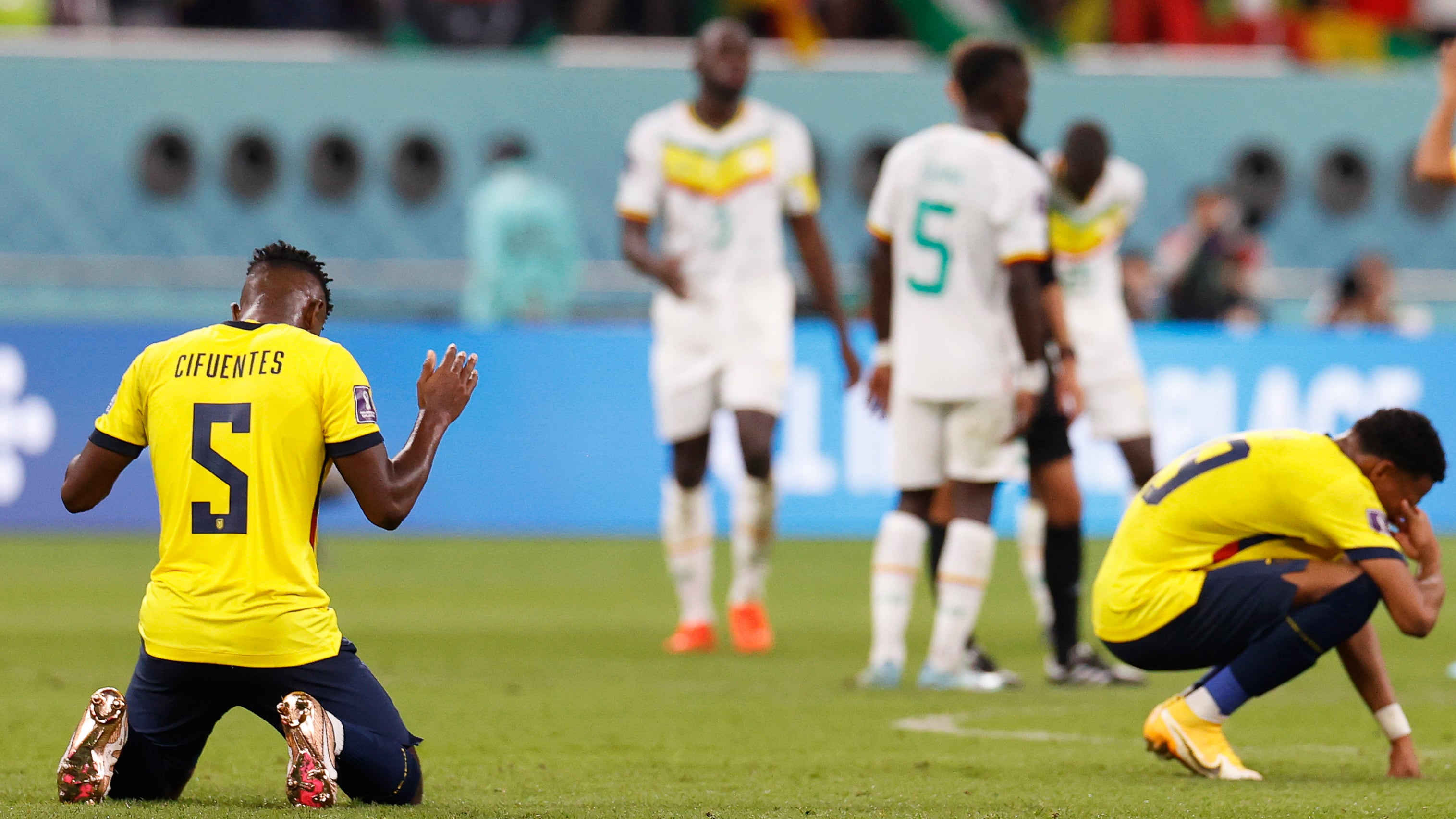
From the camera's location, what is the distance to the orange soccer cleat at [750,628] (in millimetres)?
9312

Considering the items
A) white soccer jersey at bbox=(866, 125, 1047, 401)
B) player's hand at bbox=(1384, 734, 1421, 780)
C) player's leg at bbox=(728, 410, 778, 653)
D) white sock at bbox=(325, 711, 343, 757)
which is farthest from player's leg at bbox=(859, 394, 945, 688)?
white sock at bbox=(325, 711, 343, 757)

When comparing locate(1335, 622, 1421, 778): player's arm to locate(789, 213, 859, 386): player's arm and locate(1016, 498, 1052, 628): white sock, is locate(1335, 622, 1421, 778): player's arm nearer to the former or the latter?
locate(1016, 498, 1052, 628): white sock

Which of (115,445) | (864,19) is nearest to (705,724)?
(115,445)

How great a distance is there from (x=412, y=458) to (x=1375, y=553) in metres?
2.41

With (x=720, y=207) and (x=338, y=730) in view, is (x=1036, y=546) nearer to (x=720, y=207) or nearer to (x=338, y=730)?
(x=720, y=207)

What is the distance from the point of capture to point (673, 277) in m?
9.34

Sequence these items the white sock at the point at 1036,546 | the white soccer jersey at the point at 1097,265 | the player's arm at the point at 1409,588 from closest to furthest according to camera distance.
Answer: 1. the player's arm at the point at 1409,588
2. the white sock at the point at 1036,546
3. the white soccer jersey at the point at 1097,265

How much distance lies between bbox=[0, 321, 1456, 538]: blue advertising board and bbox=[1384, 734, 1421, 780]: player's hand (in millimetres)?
8881

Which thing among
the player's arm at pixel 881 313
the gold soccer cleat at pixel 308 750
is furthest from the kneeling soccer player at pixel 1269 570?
the gold soccer cleat at pixel 308 750

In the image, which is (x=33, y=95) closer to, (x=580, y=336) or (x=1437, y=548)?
(x=580, y=336)

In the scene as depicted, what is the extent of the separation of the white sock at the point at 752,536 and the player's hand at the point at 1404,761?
3865 mm

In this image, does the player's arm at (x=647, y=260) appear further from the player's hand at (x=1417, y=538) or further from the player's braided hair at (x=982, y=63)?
the player's hand at (x=1417, y=538)

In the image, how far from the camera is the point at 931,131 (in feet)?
25.7

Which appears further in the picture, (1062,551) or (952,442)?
(1062,551)
